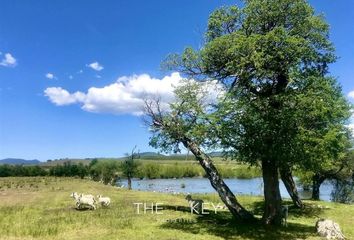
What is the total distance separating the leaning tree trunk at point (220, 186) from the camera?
3183 centimetres

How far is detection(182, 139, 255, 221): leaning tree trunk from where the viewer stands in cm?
3183

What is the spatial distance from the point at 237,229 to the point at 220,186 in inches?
169

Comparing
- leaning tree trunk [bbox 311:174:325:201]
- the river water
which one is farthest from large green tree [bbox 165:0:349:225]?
the river water

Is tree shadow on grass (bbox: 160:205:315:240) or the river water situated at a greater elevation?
the river water

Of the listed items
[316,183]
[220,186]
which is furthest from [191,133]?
[316,183]

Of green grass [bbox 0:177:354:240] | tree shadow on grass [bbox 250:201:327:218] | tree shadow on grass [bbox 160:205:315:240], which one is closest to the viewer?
green grass [bbox 0:177:354:240]

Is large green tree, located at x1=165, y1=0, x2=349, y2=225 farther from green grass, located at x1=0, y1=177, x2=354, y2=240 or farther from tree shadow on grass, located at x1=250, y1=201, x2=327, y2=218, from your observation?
tree shadow on grass, located at x1=250, y1=201, x2=327, y2=218

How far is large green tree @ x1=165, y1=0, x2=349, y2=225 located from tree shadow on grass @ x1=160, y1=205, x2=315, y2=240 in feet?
4.43

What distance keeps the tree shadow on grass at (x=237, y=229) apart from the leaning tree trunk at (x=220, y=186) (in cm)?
75

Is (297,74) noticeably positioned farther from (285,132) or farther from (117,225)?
(117,225)

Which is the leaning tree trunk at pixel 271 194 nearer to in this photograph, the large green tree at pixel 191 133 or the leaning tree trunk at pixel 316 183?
the large green tree at pixel 191 133

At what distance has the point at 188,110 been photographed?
32.1 m

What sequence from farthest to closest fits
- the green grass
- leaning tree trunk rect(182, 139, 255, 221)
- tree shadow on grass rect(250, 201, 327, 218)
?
tree shadow on grass rect(250, 201, 327, 218)
leaning tree trunk rect(182, 139, 255, 221)
the green grass

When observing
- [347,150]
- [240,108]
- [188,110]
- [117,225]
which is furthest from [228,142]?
[347,150]
